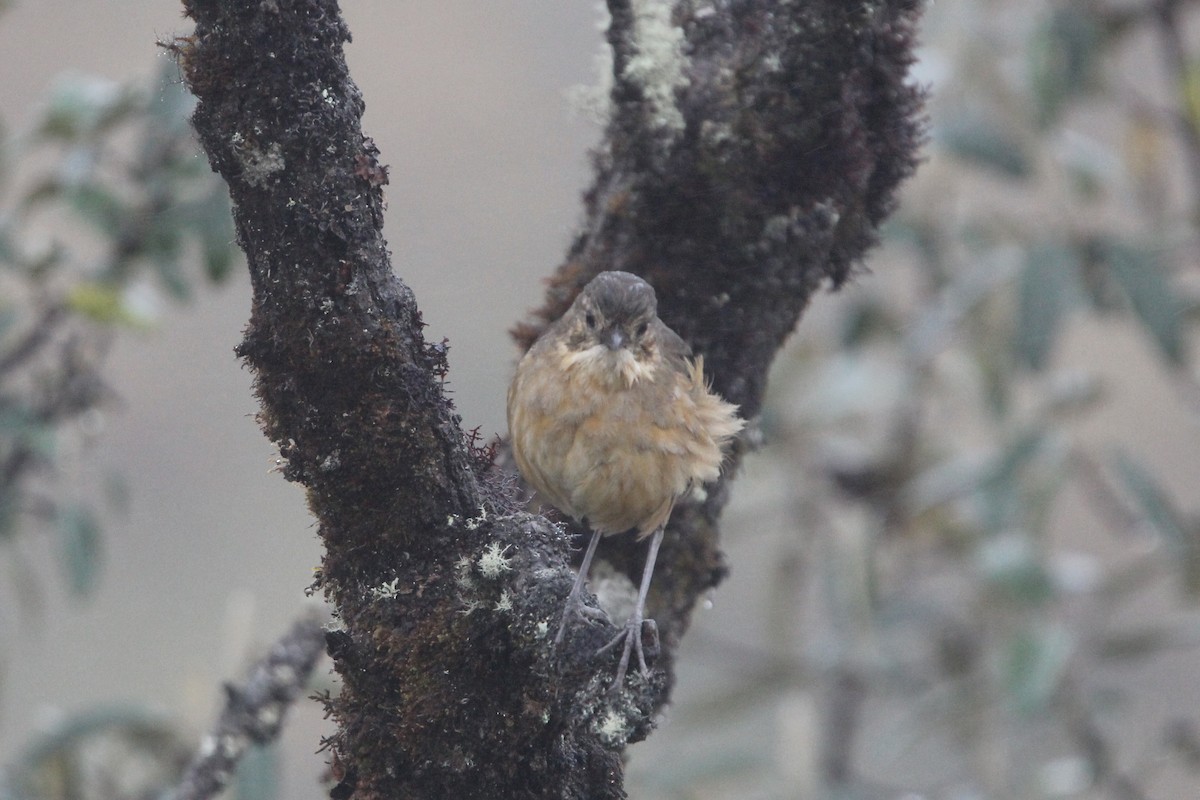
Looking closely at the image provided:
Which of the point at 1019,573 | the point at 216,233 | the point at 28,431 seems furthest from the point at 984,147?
the point at 28,431

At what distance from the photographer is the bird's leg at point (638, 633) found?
2219 millimetres

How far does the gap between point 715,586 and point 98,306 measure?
2.14m

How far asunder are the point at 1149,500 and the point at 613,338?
2.82 meters

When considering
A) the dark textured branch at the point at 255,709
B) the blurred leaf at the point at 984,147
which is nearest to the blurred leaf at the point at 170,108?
the dark textured branch at the point at 255,709

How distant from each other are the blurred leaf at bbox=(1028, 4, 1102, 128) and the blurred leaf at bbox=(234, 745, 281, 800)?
3.67 m

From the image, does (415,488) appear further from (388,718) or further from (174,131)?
(174,131)

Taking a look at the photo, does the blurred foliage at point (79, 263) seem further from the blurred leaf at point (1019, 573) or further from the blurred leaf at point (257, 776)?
the blurred leaf at point (1019, 573)

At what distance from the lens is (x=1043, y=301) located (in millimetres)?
4750

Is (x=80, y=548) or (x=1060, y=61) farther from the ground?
(x=1060, y=61)

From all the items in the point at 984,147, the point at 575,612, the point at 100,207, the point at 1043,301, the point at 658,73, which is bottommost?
the point at 575,612

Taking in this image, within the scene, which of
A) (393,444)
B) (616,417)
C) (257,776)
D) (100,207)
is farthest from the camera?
(100,207)

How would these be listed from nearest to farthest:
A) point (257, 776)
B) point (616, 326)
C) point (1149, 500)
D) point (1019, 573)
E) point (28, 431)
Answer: point (616, 326), point (257, 776), point (28, 431), point (1019, 573), point (1149, 500)

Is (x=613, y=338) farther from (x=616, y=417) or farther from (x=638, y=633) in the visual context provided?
(x=638, y=633)

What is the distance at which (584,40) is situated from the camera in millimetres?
7453
